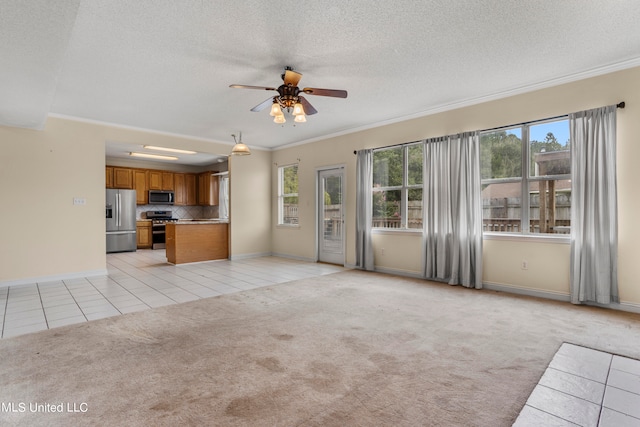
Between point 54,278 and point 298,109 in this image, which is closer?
point 298,109

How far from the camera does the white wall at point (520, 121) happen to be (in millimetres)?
3582

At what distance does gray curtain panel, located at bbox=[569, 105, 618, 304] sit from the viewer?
11.9ft

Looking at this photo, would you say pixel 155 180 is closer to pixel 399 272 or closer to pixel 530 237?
pixel 399 272

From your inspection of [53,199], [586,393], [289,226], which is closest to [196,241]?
[289,226]

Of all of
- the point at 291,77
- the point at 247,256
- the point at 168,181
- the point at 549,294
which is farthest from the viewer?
the point at 168,181

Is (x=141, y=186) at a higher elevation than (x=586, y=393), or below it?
higher

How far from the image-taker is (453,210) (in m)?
4.93

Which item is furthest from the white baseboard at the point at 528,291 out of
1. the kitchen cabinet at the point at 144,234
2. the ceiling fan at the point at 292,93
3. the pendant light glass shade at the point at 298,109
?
the kitchen cabinet at the point at 144,234

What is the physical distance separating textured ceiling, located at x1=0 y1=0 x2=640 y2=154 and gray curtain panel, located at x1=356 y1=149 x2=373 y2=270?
1382 millimetres

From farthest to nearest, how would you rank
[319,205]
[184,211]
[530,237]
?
[184,211] < [319,205] < [530,237]

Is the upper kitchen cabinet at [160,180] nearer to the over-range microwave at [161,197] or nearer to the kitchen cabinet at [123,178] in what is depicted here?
the over-range microwave at [161,197]

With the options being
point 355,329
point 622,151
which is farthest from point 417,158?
point 355,329

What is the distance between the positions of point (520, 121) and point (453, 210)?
4.89ft

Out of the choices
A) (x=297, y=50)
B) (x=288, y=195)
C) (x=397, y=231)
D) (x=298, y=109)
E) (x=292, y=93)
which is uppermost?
(x=297, y=50)
